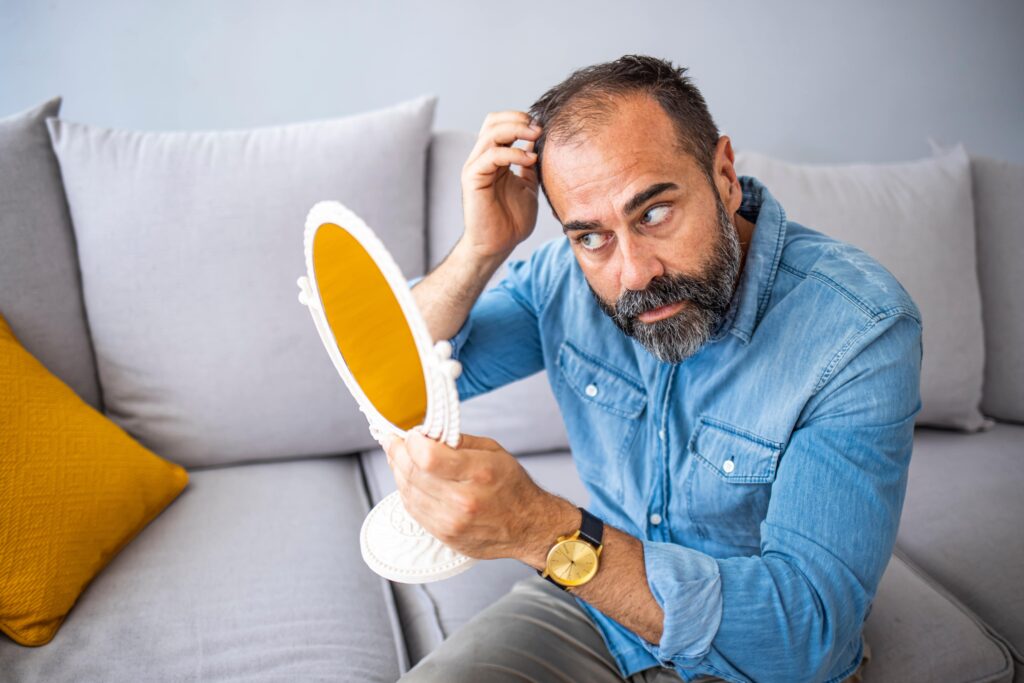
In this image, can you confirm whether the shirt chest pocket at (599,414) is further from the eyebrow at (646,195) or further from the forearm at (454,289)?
the eyebrow at (646,195)

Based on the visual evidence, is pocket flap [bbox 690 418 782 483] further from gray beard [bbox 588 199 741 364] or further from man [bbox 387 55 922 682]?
gray beard [bbox 588 199 741 364]

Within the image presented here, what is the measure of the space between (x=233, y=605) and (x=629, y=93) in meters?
1.06

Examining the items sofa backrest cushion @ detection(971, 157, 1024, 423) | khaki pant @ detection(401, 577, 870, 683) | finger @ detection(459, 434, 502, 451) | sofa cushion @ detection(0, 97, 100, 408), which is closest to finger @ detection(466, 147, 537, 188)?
finger @ detection(459, 434, 502, 451)

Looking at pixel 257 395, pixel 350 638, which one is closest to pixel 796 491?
pixel 350 638

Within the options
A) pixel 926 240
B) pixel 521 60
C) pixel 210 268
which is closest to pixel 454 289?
pixel 210 268

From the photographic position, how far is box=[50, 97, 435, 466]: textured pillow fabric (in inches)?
65.4

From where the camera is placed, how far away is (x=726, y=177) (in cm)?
114

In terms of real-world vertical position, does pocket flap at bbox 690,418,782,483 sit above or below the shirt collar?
below

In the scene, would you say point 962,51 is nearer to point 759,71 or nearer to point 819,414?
point 759,71

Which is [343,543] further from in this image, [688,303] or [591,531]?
[688,303]

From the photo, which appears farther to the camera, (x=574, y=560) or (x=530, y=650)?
(x=530, y=650)

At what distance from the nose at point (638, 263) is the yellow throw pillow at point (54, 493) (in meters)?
1.02

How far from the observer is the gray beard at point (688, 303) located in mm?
1052

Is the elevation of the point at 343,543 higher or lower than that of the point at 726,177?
lower
